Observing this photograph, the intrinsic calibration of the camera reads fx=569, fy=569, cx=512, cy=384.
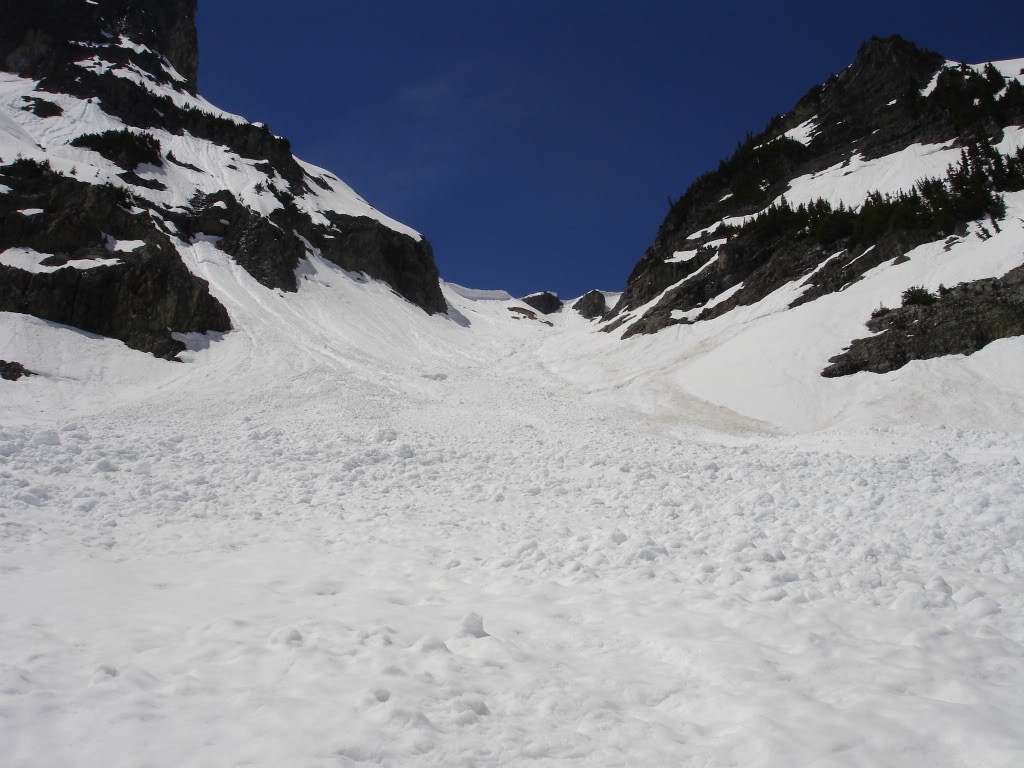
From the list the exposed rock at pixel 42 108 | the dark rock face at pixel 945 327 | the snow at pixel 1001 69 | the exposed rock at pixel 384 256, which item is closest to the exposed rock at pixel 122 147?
the exposed rock at pixel 42 108

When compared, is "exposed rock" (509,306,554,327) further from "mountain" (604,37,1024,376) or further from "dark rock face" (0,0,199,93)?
"dark rock face" (0,0,199,93)

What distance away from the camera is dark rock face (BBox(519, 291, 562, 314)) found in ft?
371

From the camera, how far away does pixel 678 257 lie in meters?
45.2

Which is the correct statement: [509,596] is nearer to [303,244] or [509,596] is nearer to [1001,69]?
[303,244]

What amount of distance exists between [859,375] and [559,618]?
1832 centimetres

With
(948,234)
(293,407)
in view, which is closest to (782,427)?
(948,234)

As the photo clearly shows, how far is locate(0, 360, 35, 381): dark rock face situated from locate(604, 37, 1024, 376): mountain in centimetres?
3166

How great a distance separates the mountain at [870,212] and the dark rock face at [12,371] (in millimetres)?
31659

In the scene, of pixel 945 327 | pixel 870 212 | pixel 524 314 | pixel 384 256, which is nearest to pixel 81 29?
pixel 384 256

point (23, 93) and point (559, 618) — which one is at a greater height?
point (23, 93)

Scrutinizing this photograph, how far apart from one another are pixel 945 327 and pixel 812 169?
109ft

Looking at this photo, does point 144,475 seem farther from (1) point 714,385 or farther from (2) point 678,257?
(2) point 678,257

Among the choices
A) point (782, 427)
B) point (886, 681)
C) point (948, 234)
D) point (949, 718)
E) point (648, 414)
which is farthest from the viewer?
point (948, 234)

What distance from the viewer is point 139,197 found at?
4494cm
